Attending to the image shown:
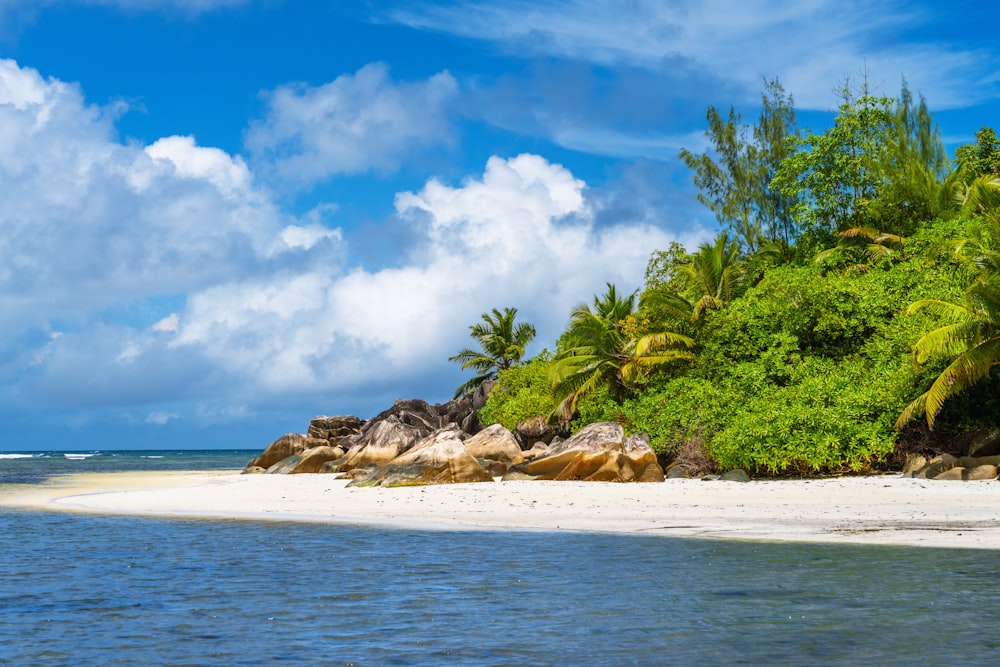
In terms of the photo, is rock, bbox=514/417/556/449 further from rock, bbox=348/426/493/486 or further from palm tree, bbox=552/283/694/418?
rock, bbox=348/426/493/486

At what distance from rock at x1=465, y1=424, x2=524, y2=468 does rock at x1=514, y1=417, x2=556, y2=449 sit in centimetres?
636

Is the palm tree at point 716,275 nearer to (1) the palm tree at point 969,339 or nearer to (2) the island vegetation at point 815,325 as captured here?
(2) the island vegetation at point 815,325

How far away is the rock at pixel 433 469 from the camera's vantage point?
24.2m

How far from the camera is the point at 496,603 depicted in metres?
9.42

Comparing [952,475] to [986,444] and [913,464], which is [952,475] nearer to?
[913,464]

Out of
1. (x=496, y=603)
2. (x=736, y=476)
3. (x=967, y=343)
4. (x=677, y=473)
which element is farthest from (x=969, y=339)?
(x=496, y=603)

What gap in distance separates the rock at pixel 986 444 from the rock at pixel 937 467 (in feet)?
4.84

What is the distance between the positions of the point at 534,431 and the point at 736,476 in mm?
14194

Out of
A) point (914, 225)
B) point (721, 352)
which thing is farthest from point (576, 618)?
point (914, 225)

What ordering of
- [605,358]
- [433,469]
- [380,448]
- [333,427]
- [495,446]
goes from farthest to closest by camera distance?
[333,427] < [380,448] < [605,358] < [495,446] < [433,469]

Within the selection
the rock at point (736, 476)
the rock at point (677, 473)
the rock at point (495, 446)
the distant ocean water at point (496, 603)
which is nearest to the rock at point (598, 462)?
the rock at point (677, 473)

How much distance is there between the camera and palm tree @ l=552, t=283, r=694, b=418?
1194 inches

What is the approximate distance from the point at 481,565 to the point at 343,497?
11344 mm

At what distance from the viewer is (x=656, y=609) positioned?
29.6 ft
